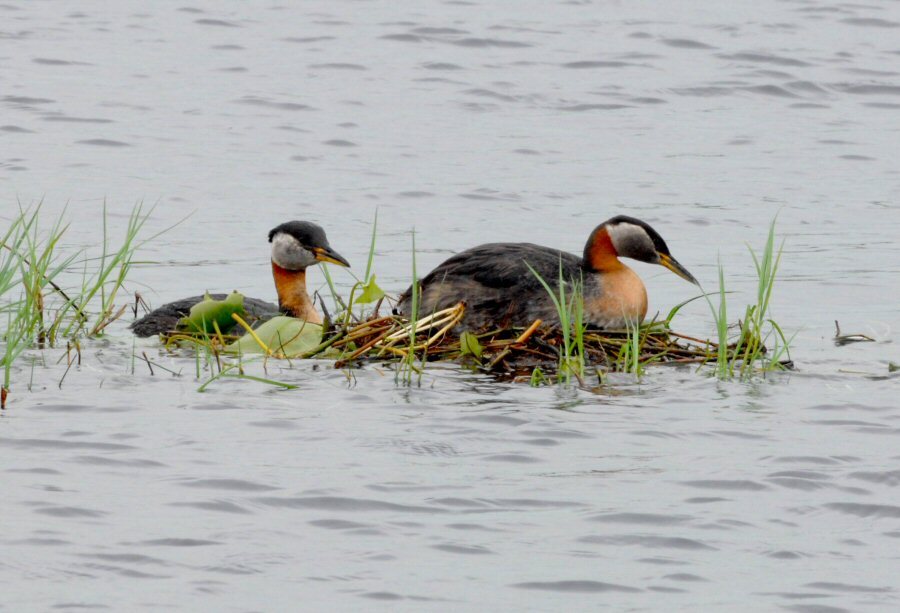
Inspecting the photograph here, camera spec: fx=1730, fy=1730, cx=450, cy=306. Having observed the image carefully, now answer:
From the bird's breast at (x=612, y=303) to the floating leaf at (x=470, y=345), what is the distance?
84 cm

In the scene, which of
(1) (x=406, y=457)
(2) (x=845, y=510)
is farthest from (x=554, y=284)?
(2) (x=845, y=510)

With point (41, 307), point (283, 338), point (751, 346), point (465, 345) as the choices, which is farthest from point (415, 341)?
point (41, 307)

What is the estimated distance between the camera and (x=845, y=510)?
630cm

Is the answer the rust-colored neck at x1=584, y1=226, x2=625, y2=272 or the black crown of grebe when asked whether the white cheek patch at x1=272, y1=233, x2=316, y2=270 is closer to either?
the black crown of grebe

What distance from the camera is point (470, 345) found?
836 cm

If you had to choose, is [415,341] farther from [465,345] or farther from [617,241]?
[617,241]

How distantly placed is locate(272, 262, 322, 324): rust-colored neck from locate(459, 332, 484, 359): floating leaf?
145 cm

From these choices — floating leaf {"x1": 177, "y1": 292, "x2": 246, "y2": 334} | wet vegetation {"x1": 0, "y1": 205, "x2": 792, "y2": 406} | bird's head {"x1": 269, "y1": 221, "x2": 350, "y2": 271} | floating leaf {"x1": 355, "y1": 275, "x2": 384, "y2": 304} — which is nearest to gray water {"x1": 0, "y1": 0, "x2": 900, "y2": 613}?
wet vegetation {"x1": 0, "y1": 205, "x2": 792, "y2": 406}

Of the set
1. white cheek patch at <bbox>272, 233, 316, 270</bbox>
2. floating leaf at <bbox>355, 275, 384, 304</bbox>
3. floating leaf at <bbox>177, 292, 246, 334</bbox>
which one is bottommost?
floating leaf at <bbox>177, 292, 246, 334</bbox>

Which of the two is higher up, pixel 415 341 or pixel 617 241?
pixel 617 241

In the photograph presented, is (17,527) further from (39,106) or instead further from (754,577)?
(39,106)

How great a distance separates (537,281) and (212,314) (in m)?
1.70

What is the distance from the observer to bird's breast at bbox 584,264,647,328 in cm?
900

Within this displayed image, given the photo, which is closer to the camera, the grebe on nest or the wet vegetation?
the wet vegetation
